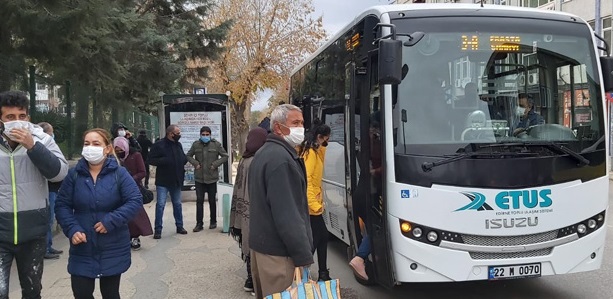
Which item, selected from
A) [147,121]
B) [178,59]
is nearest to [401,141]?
[178,59]

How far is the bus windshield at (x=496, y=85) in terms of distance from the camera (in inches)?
192

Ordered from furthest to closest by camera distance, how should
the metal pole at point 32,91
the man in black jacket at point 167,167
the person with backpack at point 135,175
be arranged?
the man in black jacket at point 167,167 → the metal pole at point 32,91 → the person with backpack at point 135,175

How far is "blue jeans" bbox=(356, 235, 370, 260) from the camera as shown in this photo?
17.5 feet

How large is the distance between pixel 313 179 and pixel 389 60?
174 cm

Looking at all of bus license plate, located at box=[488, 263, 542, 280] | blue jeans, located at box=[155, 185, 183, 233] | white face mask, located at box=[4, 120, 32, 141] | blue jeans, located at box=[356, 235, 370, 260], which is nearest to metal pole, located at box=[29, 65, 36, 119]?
blue jeans, located at box=[155, 185, 183, 233]

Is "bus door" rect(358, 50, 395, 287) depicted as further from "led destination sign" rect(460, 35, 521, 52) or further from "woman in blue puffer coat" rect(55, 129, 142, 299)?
"woman in blue puffer coat" rect(55, 129, 142, 299)

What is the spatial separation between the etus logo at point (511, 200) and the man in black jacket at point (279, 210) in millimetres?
1687

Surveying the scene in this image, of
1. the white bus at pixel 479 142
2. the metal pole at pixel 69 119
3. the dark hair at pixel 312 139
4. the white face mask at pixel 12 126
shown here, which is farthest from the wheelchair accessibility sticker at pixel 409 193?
the metal pole at pixel 69 119

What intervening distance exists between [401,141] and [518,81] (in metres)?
1.32

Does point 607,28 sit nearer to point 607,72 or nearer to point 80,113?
point 607,72

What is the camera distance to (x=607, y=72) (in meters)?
5.47

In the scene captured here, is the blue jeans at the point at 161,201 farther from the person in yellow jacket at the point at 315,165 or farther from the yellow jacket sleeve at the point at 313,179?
the yellow jacket sleeve at the point at 313,179

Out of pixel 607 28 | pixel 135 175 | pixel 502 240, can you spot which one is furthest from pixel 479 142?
pixel 607 28

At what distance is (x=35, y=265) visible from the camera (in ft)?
14.0
